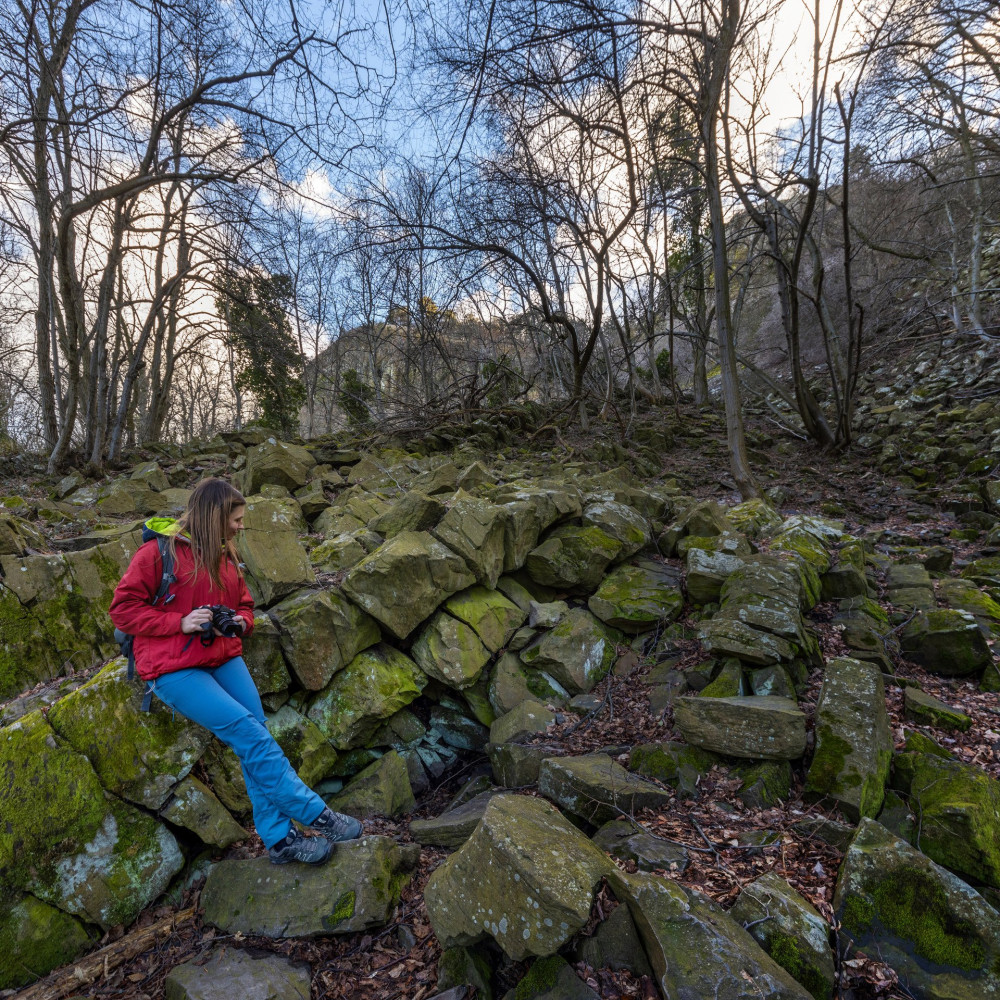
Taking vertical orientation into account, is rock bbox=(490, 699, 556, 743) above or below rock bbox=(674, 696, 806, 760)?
below

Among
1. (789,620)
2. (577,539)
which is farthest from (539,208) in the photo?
(789,620)

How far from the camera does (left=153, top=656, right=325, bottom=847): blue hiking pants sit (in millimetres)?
2734

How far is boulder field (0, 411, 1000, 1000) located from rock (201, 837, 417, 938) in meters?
0.01

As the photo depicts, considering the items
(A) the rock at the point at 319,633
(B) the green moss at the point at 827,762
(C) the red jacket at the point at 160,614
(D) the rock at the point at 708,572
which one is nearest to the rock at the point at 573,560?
(D) the rock at the point at 708,572

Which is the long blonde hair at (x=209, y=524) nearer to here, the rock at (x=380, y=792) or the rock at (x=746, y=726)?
the rock at (x=380, y=792)

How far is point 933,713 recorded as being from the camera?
11.1 ft

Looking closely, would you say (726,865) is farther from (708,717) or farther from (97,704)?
(97,704)

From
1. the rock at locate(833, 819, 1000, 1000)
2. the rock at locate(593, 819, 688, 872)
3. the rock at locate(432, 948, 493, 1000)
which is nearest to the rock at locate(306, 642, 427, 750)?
the rock at locate(432, 948, 493, 1000)

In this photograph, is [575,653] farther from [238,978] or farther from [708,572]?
[238,978]

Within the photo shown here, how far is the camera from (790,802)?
2.97 metres

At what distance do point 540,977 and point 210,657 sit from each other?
2190 mm

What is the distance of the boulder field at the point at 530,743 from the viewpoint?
2174 mm

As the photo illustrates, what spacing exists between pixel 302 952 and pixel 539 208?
10.3 m

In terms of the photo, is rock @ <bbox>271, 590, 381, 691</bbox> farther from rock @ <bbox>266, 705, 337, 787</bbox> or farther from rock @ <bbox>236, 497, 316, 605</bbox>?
rock @ <bbox>266, 705, 337, 787</bbox>
